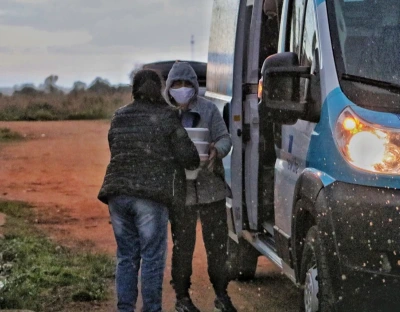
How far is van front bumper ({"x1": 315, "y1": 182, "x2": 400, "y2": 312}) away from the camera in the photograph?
15.9 ft

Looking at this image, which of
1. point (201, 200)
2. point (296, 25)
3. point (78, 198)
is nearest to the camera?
point (296, 25)

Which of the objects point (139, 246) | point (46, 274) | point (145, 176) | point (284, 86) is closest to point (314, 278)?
point (284, 86)

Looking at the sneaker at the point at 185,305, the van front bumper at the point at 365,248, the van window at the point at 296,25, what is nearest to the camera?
the van front bumper at the point at 365,248

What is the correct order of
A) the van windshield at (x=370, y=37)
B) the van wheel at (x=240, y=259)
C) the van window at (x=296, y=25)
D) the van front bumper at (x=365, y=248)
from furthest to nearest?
1. the van wheel at (x=240, y=259)
2. the van window at (x=296, y=25)
3. the van windshield at (x=370, y=37)
4. the van front bumper at (x=365, y=248)

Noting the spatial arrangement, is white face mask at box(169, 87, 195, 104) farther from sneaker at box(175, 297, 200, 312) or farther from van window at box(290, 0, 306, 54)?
sneaker at box(175, 297, 200, 312)

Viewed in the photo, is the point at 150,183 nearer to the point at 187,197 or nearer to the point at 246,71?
the point at 187,197

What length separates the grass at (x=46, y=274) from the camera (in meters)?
7.55

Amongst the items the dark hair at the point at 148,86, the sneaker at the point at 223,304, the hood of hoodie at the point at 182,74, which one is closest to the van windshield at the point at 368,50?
the dark hair at the point at 148,86

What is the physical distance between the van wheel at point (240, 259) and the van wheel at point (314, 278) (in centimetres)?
256

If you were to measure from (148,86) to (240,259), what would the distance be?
240 centimetres

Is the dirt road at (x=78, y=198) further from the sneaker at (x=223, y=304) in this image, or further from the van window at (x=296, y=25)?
the van window at (x=296, y=25)

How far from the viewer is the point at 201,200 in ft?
23.2

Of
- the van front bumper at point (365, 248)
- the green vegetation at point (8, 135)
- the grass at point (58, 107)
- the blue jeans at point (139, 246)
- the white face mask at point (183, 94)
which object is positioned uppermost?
the white face mask at point (183, 94)

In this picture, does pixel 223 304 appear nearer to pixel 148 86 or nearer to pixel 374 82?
pixel 148 86
